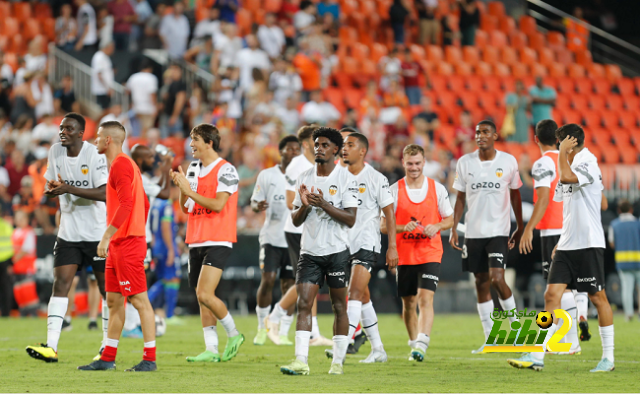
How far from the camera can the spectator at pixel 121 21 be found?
2164cm

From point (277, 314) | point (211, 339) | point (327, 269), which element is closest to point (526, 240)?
point (327, 269)

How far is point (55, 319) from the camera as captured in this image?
9.12m

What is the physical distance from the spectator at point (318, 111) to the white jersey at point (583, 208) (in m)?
11.3

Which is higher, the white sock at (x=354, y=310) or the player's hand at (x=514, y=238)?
the player's hand at (x=514, y=238)

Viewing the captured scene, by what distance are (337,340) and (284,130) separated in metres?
11.2

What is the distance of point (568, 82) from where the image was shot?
87.6 feet

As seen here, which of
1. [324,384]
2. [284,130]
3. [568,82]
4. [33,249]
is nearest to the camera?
[324,384]

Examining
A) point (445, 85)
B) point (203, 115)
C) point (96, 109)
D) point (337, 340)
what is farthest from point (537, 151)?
point (337, 340)

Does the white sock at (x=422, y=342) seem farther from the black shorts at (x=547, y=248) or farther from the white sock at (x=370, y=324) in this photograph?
the black shorts at (x=547, y=248)

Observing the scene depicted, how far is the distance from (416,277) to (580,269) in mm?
2034

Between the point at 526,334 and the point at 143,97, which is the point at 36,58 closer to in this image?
the point at 143,97

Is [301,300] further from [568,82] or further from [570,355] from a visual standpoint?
[568,82]

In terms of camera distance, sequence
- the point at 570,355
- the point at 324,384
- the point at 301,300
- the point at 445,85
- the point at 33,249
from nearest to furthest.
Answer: the point at 324,384, the point at 301,300, the point at 570,355, the point at 33,249, the point at 445,85

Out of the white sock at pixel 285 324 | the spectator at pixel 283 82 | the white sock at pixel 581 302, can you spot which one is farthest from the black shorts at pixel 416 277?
the spectator at pixel 283 82
